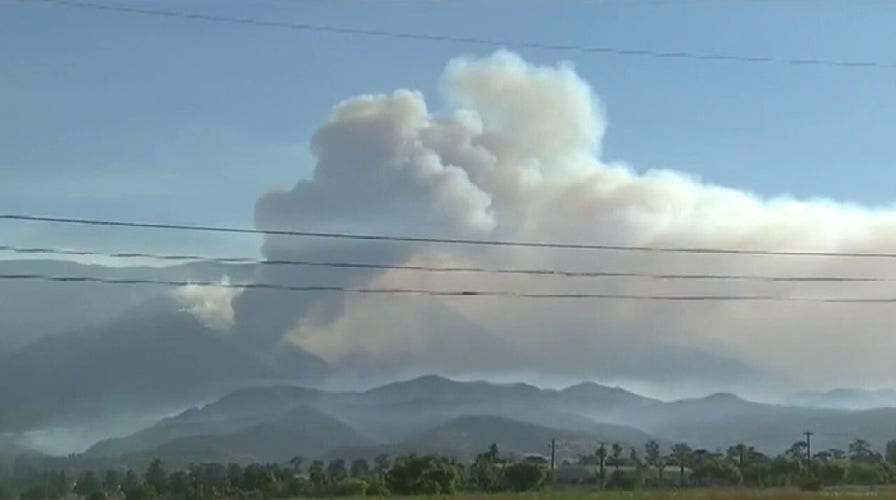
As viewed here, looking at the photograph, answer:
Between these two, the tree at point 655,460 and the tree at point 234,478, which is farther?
the tree at point 655,460

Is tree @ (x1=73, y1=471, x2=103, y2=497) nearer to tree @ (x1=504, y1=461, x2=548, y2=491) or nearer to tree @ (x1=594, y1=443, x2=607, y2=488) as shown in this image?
tree @ (x1=504, y1=461, x2=548, y2=491)

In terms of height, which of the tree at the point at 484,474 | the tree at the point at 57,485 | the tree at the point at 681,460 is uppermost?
the tree at the point at 681,460

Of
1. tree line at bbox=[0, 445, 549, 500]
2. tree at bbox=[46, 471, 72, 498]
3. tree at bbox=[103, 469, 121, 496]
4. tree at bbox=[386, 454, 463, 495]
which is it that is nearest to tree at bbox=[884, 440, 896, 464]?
tree line at bbox=[0, 445, 549, 500]

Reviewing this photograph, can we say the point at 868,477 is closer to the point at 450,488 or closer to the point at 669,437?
the point at 450,488

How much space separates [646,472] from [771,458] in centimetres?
889

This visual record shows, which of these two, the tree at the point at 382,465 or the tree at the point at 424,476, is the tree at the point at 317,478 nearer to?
the tree at the point at 382,465

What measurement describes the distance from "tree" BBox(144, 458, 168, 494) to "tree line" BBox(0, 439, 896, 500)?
0.05 m

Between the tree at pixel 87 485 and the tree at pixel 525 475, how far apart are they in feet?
70.0

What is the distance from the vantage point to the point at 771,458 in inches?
3578

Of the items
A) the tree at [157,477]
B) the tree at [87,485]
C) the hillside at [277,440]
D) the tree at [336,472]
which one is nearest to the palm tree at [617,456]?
the tree at [336,472]

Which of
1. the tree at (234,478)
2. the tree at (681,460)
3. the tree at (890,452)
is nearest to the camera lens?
the tree at (234,478)

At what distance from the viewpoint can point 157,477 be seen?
70.1 m

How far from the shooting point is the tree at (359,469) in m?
72.7

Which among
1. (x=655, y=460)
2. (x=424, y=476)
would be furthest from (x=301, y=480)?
(x=655, y=460)
